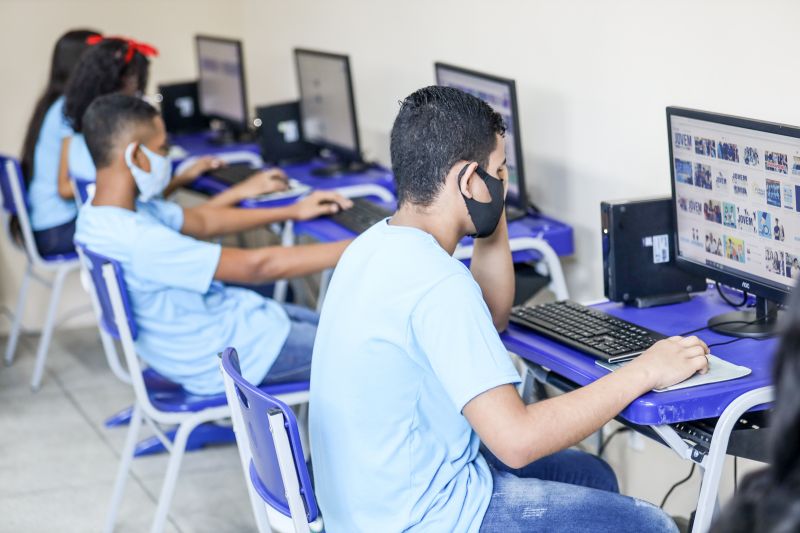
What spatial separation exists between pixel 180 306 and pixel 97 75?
4.14 feet

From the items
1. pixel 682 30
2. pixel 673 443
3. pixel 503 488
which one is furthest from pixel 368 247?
pixel 682 30

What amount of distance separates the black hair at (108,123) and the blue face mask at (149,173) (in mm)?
48

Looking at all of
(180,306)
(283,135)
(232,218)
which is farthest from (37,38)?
(180,306)

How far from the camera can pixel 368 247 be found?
1.69 m

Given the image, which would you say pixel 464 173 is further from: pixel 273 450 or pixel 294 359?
pixel 294 359

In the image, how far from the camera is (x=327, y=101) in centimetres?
392

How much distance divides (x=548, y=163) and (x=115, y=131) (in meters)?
1.18

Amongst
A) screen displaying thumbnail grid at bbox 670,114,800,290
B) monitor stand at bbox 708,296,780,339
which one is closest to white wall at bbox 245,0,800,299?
screen displaying thumbnail grid at bbox 670,114,800,290

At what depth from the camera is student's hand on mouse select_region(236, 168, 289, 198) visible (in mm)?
3531

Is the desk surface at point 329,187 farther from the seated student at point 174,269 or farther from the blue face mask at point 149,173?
the blue face mask at point 149,173

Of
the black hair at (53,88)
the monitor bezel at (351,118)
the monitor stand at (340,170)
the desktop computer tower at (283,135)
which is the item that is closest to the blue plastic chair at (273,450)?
the monitor bezel at (351,118)

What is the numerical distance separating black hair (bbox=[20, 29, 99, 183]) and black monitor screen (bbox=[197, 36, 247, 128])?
650mm

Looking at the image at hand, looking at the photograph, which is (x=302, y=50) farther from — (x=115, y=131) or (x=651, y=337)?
(x=651, y=337)

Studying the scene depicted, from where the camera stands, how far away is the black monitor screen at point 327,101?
3744mm
